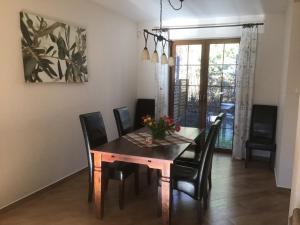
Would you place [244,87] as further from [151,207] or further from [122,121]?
[151,207]

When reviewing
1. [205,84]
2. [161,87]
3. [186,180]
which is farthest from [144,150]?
[205,84]

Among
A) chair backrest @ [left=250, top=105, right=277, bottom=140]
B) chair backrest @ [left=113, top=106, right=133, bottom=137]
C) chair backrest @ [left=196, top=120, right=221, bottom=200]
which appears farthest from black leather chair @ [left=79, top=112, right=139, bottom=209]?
chair backrest @ [left=250, top=105, right=277, bottom=140]

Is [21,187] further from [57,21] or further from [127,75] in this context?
[127,75]

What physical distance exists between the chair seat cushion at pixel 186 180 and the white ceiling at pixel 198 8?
2509mm

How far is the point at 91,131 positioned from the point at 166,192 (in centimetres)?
108

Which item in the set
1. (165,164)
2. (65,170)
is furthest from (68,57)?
(165,164)

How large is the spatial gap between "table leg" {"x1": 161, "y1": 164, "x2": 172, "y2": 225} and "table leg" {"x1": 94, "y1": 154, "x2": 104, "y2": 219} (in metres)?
0.65

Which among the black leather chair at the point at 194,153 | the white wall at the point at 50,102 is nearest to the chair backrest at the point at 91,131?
the white wall at the point at 50,102

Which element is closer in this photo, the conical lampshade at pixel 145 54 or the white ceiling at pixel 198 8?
the conical lampshade at pixel 145 54

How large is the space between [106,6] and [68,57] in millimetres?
1287

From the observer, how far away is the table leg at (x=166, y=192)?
7.56 ft

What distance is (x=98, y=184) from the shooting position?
2.59 m

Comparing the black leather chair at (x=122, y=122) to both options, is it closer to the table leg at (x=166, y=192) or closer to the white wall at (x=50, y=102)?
the white wall at (x=50, y=102)

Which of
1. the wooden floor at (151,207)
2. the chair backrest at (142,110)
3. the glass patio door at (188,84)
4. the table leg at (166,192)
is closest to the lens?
the table leg at (166,192)
